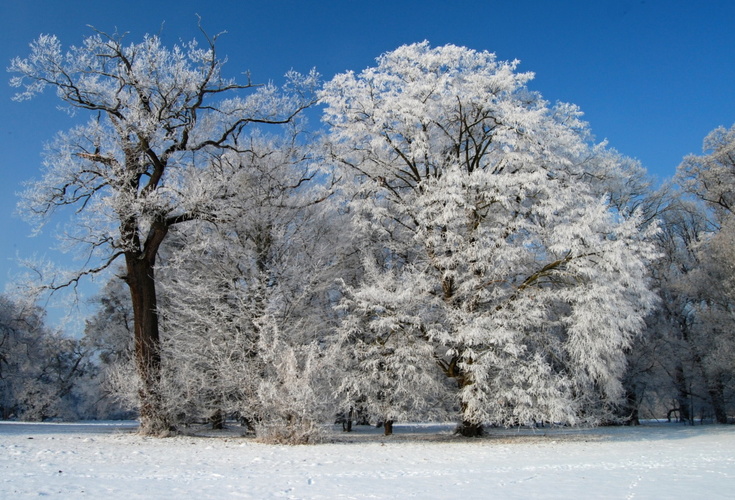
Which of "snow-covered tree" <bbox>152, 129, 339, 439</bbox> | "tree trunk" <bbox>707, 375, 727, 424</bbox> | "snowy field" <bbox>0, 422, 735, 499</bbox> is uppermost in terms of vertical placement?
"snow-covered tree" <bbox>152, 129, 339, 439</bbox>

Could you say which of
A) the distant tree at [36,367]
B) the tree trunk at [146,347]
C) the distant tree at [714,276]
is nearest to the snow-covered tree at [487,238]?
the tree trunk at [146,347]

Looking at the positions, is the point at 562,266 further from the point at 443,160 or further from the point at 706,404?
the point at 706,404

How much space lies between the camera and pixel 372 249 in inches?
820

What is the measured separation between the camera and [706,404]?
105ft

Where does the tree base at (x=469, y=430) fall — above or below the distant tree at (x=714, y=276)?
below

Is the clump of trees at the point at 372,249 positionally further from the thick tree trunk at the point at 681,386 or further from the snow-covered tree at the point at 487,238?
the thick tree trunk at the point at 681,386

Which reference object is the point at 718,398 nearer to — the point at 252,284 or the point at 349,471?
the point at 252,284

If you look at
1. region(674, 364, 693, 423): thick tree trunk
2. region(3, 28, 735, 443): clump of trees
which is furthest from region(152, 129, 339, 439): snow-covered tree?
region(674, 364, 693, 423): thick tree trunk

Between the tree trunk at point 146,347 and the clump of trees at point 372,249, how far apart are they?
0.21ft

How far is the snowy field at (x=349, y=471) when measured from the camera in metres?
6.89

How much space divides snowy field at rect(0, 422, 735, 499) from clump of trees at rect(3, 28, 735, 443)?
2.70 meters

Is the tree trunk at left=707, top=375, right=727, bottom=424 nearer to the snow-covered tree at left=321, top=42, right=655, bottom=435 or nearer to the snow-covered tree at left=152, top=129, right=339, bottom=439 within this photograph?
the snow-covered tree at left=321, top=42, right=655, bottom=435

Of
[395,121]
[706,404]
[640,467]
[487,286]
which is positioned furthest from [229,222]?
[706,404]

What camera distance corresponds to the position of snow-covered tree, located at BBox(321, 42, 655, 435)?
15.9 metres
